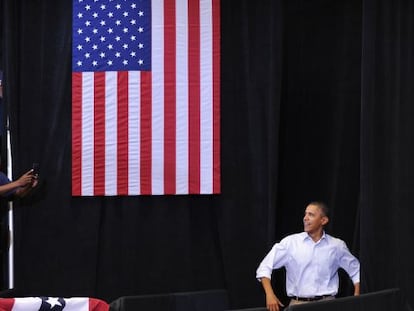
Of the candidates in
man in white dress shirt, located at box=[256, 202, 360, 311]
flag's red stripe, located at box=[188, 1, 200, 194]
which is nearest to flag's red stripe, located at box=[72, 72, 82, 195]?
flag's red stripe, located at box=[188, 1, 200, 194]

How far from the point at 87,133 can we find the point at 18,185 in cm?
72

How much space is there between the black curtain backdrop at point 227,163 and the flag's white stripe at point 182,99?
0.25 metres

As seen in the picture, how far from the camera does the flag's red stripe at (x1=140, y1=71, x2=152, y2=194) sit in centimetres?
609

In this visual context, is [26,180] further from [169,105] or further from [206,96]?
[206,96]

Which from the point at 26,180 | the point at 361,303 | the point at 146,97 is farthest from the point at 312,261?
the point at 26,180

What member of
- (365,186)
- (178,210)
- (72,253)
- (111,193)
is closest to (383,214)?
(365,186)

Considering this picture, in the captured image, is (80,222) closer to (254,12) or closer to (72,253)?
(72,253)

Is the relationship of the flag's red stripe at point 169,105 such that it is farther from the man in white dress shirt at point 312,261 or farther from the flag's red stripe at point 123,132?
the man in white dress shirt at point 312,261

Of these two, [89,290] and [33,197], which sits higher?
[33,197]

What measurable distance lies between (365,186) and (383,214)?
0.84 feet

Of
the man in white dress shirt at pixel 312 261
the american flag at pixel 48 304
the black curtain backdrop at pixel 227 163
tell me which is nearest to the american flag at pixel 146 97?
the black curtain backdrop at pixel 227 163

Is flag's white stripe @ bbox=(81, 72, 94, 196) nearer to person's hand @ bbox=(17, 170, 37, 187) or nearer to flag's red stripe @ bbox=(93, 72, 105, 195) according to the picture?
flag's red stripe @ bbox=(93, 72, 105, 195)

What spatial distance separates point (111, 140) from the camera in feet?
19.9

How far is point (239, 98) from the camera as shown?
6219mm
